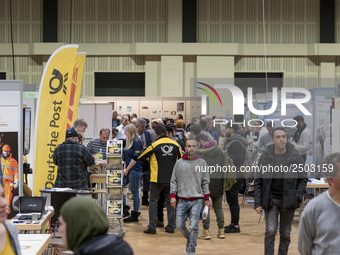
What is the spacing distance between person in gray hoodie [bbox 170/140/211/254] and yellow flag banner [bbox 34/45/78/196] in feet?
5.73

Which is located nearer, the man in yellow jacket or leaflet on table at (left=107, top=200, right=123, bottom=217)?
the man in yellow jacket

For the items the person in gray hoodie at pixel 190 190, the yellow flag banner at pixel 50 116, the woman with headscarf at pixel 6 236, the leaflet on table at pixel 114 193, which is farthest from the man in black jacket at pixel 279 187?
the woman with headscarf at pixel 6 236

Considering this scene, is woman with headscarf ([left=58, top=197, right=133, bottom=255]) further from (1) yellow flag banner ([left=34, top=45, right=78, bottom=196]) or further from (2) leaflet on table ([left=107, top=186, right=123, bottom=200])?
(2) leaflet on table ([left=107, top=186, right=123, bottom=200])

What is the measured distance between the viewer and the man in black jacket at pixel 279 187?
19.6 ft

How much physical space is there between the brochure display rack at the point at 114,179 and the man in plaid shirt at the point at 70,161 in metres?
0.89

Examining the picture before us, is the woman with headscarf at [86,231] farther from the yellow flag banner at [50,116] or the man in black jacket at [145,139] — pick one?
the man in black jacket at [145,139]

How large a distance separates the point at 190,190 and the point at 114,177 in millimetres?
2023

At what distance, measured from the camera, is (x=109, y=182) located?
8.62 m

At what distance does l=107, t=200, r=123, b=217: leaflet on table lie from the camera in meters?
8.68

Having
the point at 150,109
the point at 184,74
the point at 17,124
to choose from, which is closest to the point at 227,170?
the point at 17,124

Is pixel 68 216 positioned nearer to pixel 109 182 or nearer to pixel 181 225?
pixel 181 225

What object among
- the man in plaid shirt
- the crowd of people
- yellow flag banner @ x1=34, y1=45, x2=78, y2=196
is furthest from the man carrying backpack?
yellow flag banner @ x1=34, y1=45, x2=78, y2=196

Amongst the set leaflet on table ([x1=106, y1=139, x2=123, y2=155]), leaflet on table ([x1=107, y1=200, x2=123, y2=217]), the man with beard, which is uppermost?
the man with beard

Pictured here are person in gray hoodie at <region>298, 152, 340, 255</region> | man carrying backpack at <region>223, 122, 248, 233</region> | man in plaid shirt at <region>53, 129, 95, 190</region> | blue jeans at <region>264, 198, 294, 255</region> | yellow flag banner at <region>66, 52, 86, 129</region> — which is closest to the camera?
person in gray hoodie at <region>298, 152, 340, 255</region>
